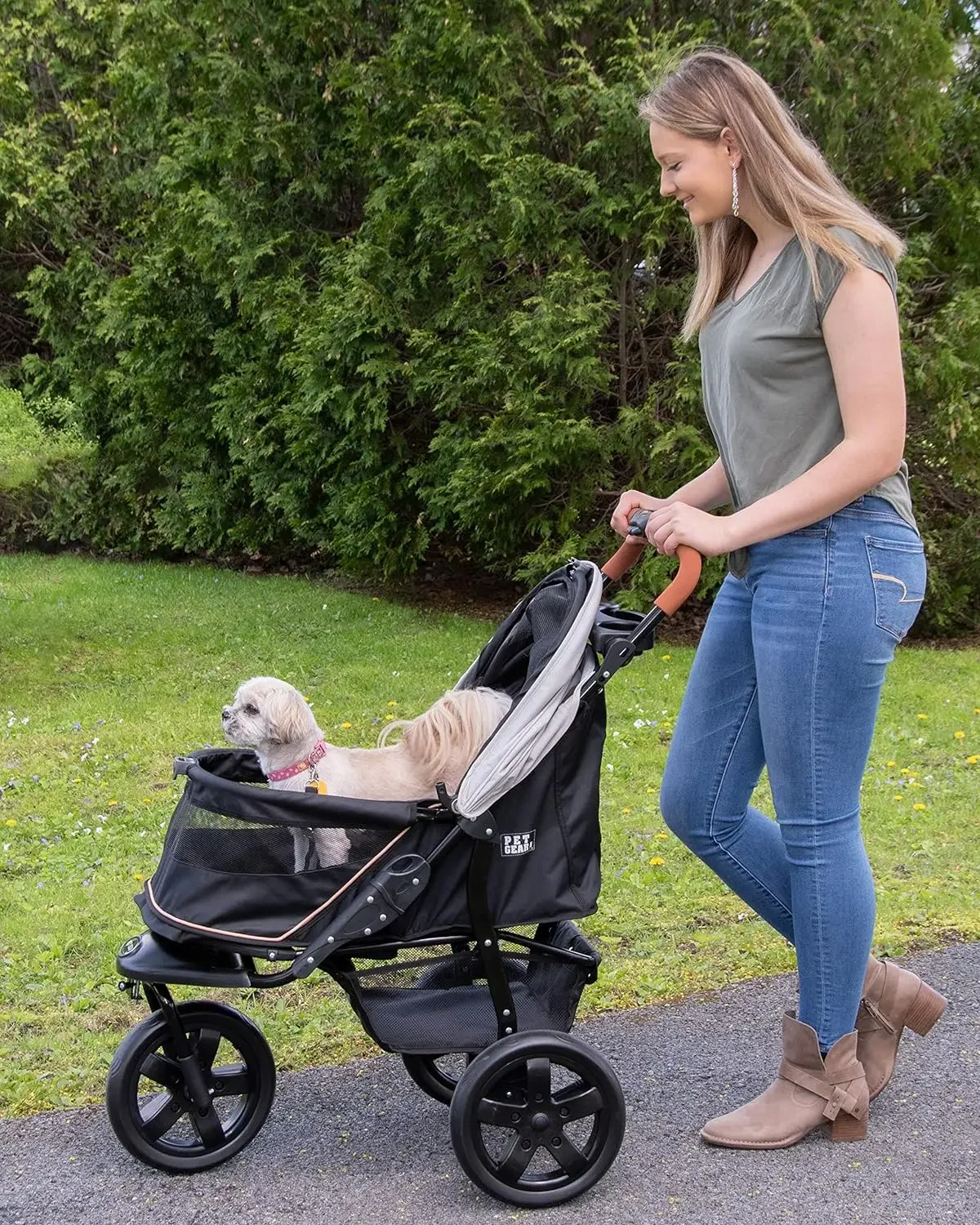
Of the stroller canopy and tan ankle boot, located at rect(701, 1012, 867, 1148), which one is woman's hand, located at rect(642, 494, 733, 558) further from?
tan ankle boot, located at rect(701, 1012, 867, 1148)

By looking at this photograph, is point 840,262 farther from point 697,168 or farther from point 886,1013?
point 886,1013

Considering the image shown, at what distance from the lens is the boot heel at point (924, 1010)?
302 cm

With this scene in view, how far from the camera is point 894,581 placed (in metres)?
2.65

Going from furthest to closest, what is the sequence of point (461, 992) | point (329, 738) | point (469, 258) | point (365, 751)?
point (469, 258), point (329, 738), point (365, 751), point (461, 992)

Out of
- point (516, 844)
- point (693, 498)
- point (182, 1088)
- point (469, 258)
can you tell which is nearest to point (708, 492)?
point (693, 498)

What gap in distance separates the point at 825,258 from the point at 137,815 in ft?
12.9

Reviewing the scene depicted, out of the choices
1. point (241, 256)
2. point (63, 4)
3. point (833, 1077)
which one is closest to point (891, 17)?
point (241, 256)

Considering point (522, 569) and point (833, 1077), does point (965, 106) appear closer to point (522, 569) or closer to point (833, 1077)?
point (522, 569)

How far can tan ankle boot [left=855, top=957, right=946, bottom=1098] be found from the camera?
3018mm

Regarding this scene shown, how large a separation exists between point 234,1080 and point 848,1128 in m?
1.35

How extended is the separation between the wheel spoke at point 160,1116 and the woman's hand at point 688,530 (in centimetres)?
158

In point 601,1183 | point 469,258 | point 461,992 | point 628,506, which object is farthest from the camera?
point 469,258

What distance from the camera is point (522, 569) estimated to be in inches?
350

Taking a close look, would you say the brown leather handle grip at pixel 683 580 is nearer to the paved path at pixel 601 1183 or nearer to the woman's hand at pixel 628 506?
the woman's hand at pixel 628 506
